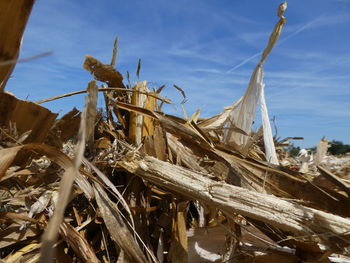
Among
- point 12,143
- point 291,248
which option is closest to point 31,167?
point 12,143

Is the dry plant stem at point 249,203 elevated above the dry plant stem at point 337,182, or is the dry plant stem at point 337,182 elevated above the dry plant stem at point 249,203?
the dry plant stem at point 337,182

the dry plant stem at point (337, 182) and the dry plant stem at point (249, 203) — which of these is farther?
the dry plant stem at point (337, 182)

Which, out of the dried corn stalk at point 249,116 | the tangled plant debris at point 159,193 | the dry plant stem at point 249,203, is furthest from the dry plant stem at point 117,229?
the dried corn stalk at point 249,116

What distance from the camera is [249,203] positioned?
1.02 metres

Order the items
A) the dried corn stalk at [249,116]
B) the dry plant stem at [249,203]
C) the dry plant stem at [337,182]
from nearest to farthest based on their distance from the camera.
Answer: the dry plant stem at [249,203]
the dry plant stem at [337,182]
the dried corn stalk at [249,116]

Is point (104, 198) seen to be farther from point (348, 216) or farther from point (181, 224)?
point (348, 216)

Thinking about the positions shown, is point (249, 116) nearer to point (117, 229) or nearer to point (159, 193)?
point (159, 193)

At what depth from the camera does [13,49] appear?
1.12 metres

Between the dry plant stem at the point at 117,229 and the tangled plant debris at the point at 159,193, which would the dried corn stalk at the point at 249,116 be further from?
the dry plant stem at the point at 117,229

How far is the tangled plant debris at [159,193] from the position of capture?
3.36ft

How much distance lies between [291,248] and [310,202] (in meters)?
0.16

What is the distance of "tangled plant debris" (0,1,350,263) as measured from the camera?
102 centimetres

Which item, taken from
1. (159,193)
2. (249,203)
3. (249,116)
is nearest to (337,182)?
(249,203)

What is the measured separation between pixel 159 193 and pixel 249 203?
39 centimetres
